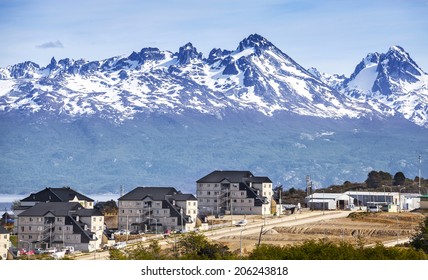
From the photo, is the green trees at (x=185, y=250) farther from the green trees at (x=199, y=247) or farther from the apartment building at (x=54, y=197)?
the apartment building at (x=54, y=197)

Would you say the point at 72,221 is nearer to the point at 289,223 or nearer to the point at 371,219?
the point at 289,223

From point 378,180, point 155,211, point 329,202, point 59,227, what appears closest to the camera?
point 59,227

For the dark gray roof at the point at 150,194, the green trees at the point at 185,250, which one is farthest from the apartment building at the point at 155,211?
the green trees at the point at 185,250

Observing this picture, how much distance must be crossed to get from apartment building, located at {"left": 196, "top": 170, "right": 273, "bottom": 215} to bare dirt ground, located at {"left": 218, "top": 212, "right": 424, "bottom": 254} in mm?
11109

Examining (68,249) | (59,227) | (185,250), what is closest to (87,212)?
(59,227)

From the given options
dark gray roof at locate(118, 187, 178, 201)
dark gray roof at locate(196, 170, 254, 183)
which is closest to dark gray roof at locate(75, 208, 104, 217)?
dark gray roof at locate(118, 187, 178, 201)

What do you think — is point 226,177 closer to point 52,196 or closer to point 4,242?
point 52,196

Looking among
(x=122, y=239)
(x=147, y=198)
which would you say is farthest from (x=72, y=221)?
(x=147, y=198)

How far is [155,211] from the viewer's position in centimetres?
6875

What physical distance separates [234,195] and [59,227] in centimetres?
2167

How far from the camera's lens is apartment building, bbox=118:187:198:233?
67.7 metres

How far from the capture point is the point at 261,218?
71.6 metres

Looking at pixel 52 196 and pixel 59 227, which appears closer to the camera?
pixel 59 227

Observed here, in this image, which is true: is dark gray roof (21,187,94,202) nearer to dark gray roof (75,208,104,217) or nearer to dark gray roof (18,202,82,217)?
dark gray roof (18,202,82,217)
